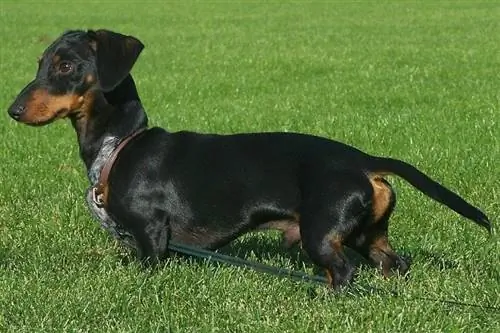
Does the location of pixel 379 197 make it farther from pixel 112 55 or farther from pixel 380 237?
pixel 112 55

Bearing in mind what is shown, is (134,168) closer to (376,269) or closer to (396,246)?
(376,269)

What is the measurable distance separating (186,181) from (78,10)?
32.8 m

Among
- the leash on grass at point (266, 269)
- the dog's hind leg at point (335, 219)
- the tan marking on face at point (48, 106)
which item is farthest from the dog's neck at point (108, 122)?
the dog's hind leg at point (335, 219)

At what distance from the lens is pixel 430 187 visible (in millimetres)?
4562

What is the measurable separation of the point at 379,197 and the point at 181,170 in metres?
1.14

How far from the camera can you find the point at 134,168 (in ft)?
16.6

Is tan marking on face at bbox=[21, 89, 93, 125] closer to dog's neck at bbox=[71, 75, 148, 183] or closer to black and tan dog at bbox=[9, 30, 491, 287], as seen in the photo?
black and tan dog at bbox=[9, 30, 491, 287]

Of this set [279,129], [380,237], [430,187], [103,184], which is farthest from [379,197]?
[279,129]

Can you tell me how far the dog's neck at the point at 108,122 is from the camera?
5164mm

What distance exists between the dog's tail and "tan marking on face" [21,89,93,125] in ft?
5.43

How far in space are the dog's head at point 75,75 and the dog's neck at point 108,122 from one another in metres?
0.05

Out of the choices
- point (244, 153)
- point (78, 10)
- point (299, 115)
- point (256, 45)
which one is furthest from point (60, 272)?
point (78, 10)

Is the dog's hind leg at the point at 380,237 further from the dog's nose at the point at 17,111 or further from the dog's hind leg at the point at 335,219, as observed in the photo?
the dog's nose at the point at 17,111

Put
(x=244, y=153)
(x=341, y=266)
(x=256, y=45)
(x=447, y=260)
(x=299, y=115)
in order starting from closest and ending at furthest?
1. (x=341, y=266)
2. (x=244, y=153)
3. (x=447, y=260)
4. (x=299, y=115)
5. (x=256, y=45)
